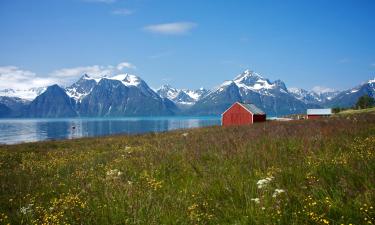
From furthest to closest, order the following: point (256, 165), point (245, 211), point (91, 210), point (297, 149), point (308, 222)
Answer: point (297, 149) < point (256, 165) < point (91, 210) < point (245, 211) < point (308, 222)

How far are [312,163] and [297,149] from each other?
2700mm

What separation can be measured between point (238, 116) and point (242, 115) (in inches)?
41.4

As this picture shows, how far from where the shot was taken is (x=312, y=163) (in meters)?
8.29

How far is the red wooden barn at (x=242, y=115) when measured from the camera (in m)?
74.1

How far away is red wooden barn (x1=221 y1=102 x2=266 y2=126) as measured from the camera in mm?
74125

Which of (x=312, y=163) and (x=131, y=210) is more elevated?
(x=312, y=163)

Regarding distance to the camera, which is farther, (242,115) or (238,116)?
(238,116)

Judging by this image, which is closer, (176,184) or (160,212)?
(160,212)

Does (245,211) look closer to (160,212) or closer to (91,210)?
(160,212)

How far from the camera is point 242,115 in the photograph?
75.7m

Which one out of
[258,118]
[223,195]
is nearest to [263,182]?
[223,195]

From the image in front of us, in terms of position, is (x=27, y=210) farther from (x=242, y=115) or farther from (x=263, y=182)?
(x=242, y=115)

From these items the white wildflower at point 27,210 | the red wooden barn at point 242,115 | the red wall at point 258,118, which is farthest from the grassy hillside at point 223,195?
the red wall at point 258,118

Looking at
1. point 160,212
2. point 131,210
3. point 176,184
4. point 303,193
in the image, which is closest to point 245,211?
point 303,193
